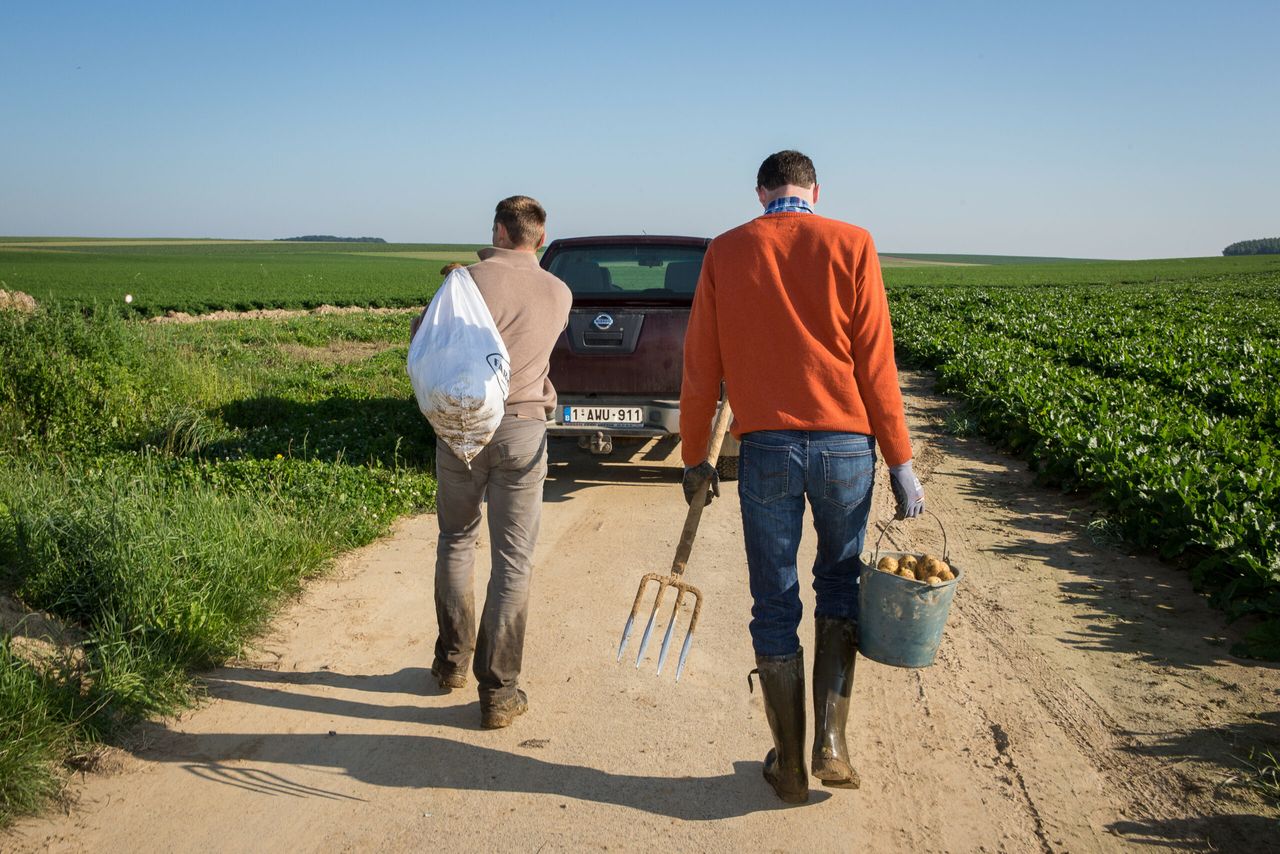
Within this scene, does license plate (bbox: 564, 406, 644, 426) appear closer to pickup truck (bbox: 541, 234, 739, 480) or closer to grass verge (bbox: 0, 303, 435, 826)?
pickup truck (bbox: 541, 234, 739, 480)

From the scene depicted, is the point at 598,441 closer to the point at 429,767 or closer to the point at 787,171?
the point at 429,767

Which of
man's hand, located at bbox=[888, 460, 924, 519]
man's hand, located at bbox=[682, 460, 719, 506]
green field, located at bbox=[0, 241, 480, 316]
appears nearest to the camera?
man's hand, located at bbox=[888, 460, 924, 519]

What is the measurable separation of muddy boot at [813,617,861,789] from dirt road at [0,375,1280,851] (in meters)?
0.12

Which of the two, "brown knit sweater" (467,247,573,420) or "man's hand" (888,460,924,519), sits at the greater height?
"brown knit sweater" (467,247,573,420)

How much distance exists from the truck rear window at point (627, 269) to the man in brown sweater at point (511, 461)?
13.7 ft

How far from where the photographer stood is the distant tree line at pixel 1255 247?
4407 inches

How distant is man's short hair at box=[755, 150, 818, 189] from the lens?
3268 mm

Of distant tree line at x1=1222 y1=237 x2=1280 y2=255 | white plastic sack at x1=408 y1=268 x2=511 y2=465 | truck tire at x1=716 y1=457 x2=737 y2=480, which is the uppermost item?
distant tree line at x1=1222 y1=237 x2=1280 y2=255

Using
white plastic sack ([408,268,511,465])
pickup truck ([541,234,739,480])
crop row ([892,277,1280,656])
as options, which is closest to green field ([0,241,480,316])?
pickup truck ([541,234,739,480])

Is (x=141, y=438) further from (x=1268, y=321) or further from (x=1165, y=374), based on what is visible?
(x=1268, y=321)

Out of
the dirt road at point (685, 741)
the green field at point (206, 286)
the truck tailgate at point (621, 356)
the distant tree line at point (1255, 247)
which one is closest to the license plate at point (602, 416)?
the truck tailgate at point (621, 356)

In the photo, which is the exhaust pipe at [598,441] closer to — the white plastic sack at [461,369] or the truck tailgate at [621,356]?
the truck tailgate at [621,356]

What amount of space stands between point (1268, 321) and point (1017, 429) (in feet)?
56.4

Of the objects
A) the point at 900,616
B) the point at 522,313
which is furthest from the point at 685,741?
the point at 522,313
